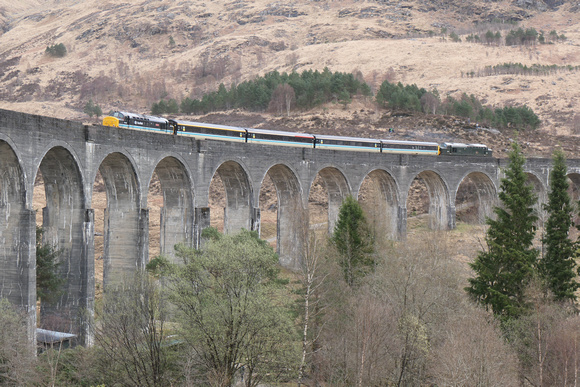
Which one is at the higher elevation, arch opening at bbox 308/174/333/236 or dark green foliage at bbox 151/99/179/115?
dark green foliage at bbox 151/99/179/115

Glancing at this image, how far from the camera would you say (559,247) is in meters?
33.6

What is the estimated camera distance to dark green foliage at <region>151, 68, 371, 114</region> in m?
97.4

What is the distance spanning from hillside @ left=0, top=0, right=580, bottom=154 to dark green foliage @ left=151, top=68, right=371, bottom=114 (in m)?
2.71

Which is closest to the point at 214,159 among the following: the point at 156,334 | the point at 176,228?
the point at 176,228

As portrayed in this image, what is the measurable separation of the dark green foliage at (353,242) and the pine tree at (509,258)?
6.63 m

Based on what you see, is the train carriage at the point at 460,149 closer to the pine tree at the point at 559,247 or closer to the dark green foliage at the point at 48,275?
the pine tree at the point at 559,247

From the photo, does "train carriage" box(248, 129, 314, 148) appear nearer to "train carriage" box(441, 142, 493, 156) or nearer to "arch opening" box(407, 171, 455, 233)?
"arch opening" box(407, 171, 455, 233)

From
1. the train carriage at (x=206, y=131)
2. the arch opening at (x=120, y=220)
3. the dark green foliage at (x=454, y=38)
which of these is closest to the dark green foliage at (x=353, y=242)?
the arch opening at (x=120, y=220)

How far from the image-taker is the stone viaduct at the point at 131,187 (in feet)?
97.6

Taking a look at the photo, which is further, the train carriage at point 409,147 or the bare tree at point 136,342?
the train carriage at point 409,147

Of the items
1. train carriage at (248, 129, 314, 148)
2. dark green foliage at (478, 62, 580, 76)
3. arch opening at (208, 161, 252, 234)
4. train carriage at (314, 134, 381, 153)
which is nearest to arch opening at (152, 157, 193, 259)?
arch opening at (208, 161, 252, 234)

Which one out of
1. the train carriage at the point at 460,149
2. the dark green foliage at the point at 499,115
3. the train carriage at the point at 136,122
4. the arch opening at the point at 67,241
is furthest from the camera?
the dark green foliage at the point at 499,115

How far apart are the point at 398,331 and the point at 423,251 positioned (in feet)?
49.0

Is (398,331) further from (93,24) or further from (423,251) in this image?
(93,24)
